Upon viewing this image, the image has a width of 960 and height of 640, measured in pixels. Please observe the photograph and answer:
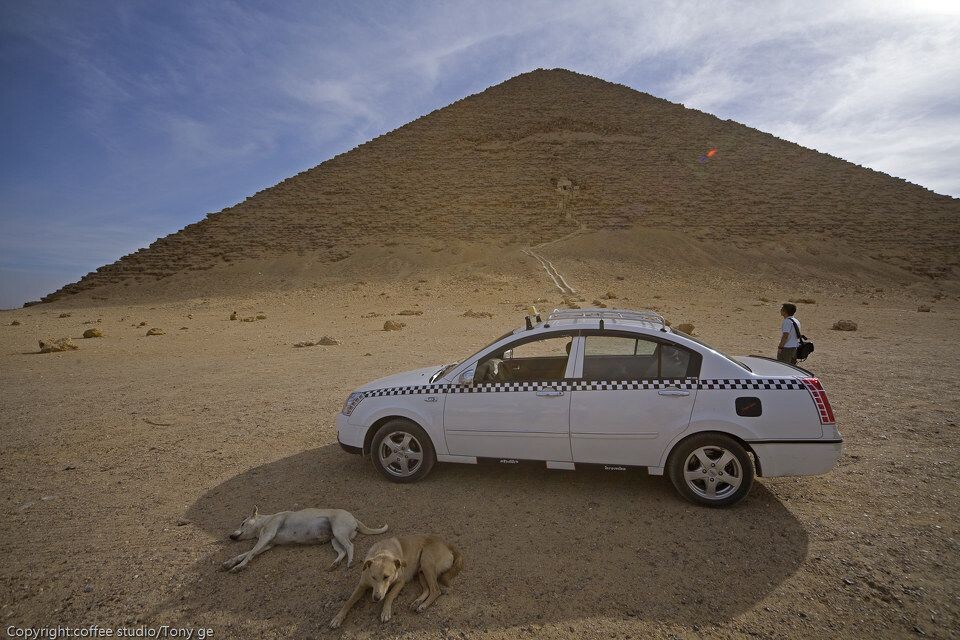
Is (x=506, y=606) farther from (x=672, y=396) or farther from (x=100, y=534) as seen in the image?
(x=100, y=534)

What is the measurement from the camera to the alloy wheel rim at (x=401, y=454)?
172 inches

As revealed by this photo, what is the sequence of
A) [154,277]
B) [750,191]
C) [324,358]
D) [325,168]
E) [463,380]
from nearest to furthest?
[463,380]
[324,358]
[154,277]
[750,191]
[325,168]

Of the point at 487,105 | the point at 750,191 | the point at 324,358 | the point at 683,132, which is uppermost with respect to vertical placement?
the point at 487,105

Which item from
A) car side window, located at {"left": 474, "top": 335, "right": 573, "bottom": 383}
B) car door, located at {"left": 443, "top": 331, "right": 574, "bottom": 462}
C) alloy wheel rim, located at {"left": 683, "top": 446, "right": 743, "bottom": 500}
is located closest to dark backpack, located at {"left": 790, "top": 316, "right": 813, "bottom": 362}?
alloy wheel rim, located at {"left": 683, "top": 446, "right": 743, "bottom": 500}

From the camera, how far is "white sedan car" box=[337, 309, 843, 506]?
3.65 m

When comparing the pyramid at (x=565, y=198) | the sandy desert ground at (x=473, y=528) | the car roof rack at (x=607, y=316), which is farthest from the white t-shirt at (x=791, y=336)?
the pyramid at (x=565, y=198)

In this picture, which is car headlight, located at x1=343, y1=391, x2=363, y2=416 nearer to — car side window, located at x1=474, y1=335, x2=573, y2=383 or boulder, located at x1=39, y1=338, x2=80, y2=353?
car side window, located at x1=474, y1=335, x2=573, y2=383

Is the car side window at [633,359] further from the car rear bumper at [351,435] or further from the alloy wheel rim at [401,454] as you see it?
the car rear bumper at [351,435]

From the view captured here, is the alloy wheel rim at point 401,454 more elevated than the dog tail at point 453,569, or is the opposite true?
the alloy wheel rim at point 401,454

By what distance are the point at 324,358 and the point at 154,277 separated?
4082 cm

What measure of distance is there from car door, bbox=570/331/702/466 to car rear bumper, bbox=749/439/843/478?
64 centimetres

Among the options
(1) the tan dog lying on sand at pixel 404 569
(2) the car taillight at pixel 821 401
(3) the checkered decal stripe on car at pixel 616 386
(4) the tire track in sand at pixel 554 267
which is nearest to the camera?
(1) the tan dog lying on sand at pixel 404 569

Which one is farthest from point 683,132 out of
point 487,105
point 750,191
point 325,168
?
point 325,168

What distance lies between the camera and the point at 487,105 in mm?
68688
